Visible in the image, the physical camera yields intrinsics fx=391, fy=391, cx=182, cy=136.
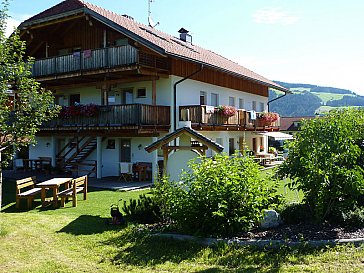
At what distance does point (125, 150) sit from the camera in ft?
72.7

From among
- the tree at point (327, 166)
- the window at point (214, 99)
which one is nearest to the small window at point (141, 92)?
the window at point (214, 99)

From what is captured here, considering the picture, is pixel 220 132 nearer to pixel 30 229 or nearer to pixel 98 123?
pixel 98 123

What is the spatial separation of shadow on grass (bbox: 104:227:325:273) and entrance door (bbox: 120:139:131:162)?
13.9m

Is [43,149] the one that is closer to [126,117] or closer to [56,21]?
[56,21]

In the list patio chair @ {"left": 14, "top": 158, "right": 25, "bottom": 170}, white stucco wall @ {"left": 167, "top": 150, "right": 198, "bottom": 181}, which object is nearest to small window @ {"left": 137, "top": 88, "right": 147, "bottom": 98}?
patio chair @ {"left": 14, "top": 158, "right": 25, "bottom": 170}

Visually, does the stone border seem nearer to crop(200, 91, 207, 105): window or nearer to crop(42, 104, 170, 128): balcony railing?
crop(42, 104, 170, 128): balcony railing

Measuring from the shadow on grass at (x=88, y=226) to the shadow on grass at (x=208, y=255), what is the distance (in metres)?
1.13

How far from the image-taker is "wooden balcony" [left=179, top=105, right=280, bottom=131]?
20469mm

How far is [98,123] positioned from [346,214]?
14.2 meters

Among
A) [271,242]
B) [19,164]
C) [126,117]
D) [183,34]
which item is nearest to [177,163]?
[271,242]

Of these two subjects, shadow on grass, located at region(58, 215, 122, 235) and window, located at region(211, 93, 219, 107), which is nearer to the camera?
shadow on grass, located at region(58, 215, 122, 235)

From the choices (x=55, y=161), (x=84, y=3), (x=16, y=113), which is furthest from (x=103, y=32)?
(x=16, y=113)

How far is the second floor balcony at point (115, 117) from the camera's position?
737 inches

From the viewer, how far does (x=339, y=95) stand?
171500 millimetres
